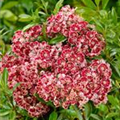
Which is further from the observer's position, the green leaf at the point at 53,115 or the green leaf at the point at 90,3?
the green leaf at the point at 90,3

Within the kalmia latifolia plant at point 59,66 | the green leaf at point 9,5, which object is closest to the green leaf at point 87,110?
the kalmia latifolia plant at point 59,66

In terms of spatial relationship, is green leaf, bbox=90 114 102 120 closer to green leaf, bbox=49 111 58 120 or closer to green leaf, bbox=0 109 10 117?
green leaf, bbox=49 111 58 120

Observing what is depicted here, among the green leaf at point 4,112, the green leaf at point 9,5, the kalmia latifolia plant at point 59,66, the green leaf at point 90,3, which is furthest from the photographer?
the green leaf at point 9,5

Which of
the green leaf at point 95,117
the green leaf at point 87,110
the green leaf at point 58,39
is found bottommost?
the green leaf at point 95,117

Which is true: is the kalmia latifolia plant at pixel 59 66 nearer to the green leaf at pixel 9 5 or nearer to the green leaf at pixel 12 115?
the green leaf at pixel 12 115

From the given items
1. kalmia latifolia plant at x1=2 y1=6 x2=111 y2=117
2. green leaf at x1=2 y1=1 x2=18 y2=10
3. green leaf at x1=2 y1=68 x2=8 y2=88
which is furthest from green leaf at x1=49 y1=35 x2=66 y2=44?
green leaf at x1=2 y1=1 x2=18 y2=10

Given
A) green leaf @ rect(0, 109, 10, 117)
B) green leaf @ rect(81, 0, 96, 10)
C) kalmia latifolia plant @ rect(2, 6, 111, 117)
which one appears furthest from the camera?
green leaf @ rect(81, 0, 96, 10)

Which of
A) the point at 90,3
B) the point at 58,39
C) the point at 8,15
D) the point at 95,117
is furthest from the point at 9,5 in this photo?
the point at 95,117
